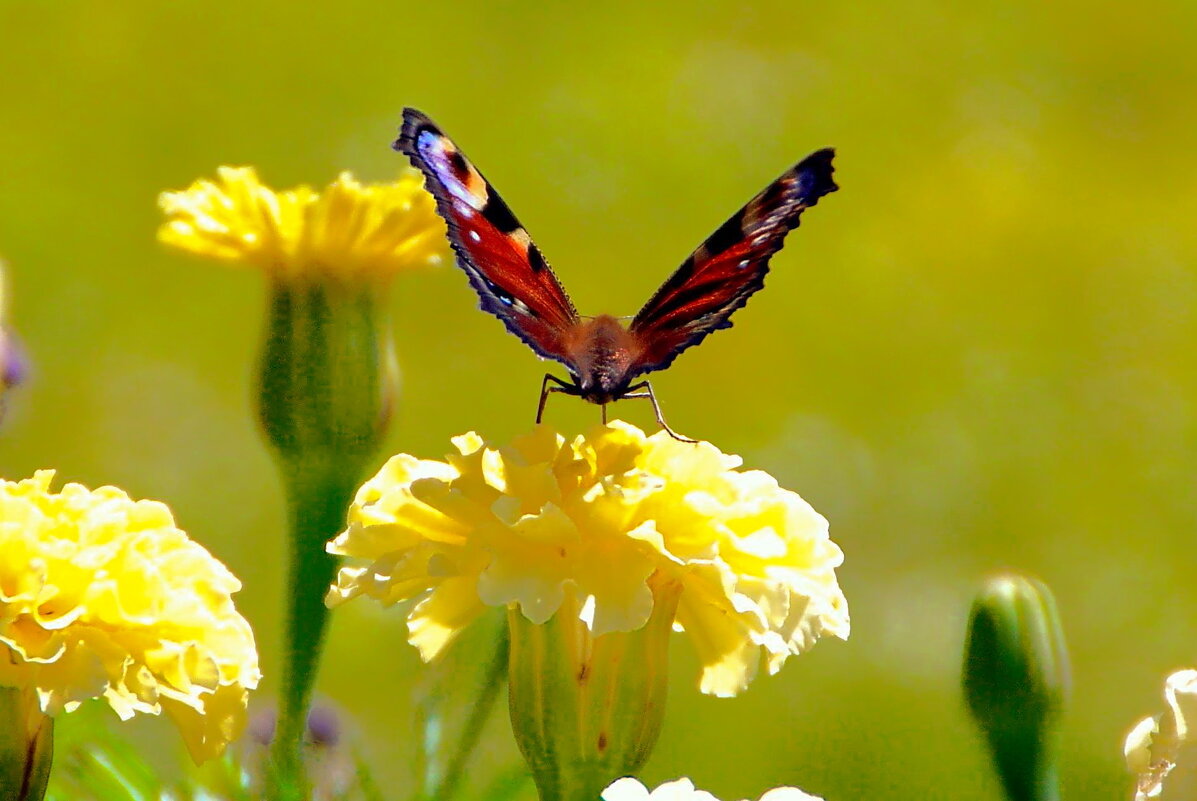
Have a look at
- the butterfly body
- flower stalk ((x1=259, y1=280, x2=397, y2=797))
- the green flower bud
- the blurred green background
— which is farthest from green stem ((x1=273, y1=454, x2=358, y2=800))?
the blurred green background

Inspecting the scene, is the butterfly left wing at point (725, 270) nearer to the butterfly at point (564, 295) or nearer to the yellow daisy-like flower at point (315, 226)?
the butterfly at point (564, 295)

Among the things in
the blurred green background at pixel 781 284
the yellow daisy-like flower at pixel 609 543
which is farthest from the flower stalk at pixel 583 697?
the blurred green background at pixel 781 284

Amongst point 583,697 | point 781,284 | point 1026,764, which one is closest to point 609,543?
point 583,697

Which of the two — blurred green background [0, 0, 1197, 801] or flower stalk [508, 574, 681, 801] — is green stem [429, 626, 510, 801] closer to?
flower stalk [508, 574, 681, 801]

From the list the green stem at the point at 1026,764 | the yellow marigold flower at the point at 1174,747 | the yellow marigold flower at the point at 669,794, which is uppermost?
the green stem at the point at 1026,764

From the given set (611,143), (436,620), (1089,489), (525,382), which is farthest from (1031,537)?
(436,620)

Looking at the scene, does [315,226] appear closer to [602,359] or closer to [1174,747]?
[602,359]
